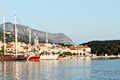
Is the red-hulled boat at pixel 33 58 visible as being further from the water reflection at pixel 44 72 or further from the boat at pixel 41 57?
the water reflection at pixel 44 72

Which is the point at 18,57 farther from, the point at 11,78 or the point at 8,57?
the point at 11,78

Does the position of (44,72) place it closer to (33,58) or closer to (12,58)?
(12,58)

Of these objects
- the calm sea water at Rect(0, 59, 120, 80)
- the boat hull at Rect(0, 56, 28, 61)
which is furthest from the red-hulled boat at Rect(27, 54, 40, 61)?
the calm sea water at Rect(0, 59, 120, 80)

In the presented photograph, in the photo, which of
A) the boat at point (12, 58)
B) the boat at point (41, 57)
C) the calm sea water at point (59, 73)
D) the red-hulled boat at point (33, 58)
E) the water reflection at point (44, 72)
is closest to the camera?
the calm sea water at point (59, 73)

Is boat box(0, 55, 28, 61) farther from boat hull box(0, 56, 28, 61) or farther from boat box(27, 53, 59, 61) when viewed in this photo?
boat box(27, 53, 59, 61)

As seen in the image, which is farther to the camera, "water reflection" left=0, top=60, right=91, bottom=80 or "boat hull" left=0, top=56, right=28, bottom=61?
"boat hull" left=0, top=56, right=28, bottom=61

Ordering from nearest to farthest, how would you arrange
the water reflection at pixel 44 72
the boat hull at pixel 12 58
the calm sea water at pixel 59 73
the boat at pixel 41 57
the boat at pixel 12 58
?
the calm sea water at pixel 59 73 < the water reflection at pixel 44 72 < the boat hull at pixel 12 58 < the boat at pixel 12 58 < the boat at pixel 41 57

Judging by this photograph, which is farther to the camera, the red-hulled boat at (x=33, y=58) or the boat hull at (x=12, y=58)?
the red-hulled boat at (x=33, y=58)

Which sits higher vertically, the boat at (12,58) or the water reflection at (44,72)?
the boat at (12,58)

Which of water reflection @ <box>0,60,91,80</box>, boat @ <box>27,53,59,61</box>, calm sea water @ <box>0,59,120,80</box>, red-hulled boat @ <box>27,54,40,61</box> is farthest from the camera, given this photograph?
boat @ <box>27,53,59,61</box>

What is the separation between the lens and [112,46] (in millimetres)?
196000

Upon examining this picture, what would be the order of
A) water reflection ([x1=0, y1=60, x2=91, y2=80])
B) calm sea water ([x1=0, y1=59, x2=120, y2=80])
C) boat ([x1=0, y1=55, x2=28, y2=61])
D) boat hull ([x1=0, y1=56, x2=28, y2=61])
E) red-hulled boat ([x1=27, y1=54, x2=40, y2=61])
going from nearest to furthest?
1. calm sea water ([x1=0, y1=59, x2=120, y2=80])
2. water reflection ([x1=0, y1=60, x2=91, y2=80])
3. boat hull ([x1=0, y1=56, x2=28, y2=61])
4. boat ([x1=0, y1=55, x2=28, y2=61])
5. red-hulled boat ([x1=27, y1=54, x2=40, y2=61])

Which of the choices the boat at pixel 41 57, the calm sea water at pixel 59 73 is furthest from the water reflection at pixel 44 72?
the boat at pixel 41 57

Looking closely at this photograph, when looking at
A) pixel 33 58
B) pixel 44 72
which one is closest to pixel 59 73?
pixel 44 72
